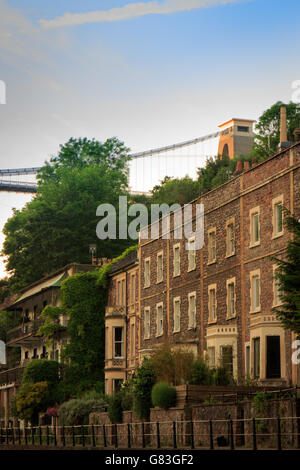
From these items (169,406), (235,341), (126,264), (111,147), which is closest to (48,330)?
(126,264)

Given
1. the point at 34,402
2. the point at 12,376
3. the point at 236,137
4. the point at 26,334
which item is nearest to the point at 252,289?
the point at 34,402

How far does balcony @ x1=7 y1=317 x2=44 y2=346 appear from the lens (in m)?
77.8

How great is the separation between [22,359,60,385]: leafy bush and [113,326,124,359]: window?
16.6 feet

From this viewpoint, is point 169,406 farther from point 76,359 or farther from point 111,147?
point 111,147

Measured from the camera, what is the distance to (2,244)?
97562 mm

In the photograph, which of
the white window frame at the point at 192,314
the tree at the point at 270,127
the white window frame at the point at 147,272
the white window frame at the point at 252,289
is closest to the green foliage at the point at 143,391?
the white window frame at the point at 252,289

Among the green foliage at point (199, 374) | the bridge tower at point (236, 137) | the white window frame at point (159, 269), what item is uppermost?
the bridge tower at point (236, 137)

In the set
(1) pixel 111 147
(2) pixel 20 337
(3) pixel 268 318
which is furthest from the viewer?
(1) pixel 111 147

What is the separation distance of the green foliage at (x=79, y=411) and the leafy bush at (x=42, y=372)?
35.3 ft

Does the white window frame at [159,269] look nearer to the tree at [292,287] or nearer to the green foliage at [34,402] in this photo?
the green foliage at [34,402]

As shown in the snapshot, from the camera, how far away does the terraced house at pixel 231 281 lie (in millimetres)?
43750

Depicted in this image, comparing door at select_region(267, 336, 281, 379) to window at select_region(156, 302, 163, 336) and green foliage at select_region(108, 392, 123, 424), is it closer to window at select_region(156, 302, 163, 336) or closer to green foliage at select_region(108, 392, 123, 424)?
green foliage at select_region(108, 392, 123, 424)

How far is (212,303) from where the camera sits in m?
51.4
